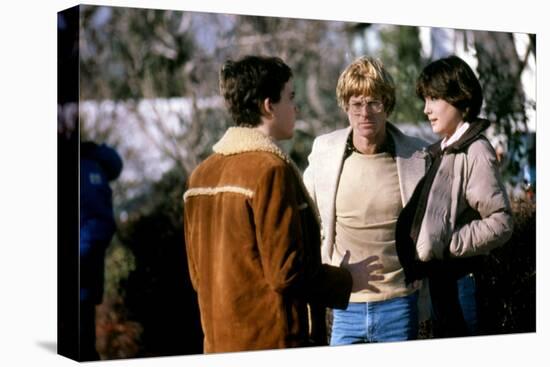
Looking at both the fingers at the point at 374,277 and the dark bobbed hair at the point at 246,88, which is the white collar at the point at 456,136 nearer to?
the fingers at the point at 374,277

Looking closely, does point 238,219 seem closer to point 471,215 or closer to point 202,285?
point 202,285

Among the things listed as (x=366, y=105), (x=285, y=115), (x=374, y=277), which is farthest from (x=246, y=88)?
(x=374, y=277)

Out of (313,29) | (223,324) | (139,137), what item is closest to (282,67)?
(313,29)

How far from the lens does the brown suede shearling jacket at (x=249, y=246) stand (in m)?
8.89

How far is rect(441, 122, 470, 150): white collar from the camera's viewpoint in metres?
9.89

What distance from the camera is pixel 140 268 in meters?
8.91

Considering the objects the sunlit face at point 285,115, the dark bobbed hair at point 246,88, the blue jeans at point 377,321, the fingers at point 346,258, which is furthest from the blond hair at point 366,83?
the blue jeans at point 377,321

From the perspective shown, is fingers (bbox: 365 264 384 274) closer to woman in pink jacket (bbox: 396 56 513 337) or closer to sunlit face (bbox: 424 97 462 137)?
woman in pink jacket (bbox: 396 56 513 337)

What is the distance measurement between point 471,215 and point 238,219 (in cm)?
191

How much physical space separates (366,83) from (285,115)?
721mm

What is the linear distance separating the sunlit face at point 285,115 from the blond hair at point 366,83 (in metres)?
0.40

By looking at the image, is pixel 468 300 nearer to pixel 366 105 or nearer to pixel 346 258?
pixel 346 258

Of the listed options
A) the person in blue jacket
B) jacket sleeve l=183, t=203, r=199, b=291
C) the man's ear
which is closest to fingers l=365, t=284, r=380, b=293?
jacket sleeve l=183, t=203, r=199, b=291

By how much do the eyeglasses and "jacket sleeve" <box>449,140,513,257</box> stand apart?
790 millimetres
